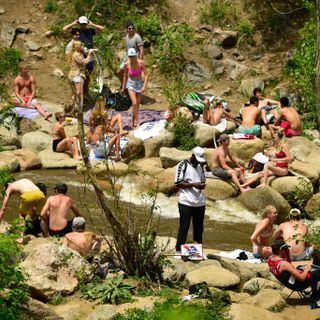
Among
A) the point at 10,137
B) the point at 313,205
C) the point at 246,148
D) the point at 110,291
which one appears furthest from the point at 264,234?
the point at 10,137

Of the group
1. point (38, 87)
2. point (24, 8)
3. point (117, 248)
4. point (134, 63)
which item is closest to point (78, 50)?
point (134, 63)

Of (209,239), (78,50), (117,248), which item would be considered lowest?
(209,239)

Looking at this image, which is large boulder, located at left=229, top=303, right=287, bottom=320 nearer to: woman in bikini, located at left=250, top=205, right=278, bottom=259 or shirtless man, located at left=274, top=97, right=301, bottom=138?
woman in bikini, located at left=250, top=205, right=278, bottom=259

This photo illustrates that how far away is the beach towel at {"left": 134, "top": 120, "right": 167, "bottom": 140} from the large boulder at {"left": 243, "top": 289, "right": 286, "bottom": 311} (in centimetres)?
748

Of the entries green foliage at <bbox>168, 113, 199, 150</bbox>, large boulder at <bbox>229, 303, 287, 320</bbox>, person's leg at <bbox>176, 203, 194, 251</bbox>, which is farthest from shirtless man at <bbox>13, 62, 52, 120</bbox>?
large boulder at <bbox>229, 303, 287, 320</bbox>

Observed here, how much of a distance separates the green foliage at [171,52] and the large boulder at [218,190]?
5.55 meters

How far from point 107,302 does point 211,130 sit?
792 cm

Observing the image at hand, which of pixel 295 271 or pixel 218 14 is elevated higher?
pixel 218 14

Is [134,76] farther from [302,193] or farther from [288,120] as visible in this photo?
[302,193]

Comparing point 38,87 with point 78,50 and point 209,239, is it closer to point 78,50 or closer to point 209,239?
point 78,50

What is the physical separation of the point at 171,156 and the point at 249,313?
23.6 feet

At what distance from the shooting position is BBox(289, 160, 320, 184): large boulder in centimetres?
1645

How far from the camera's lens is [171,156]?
1688cm

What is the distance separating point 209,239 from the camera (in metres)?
14.3
